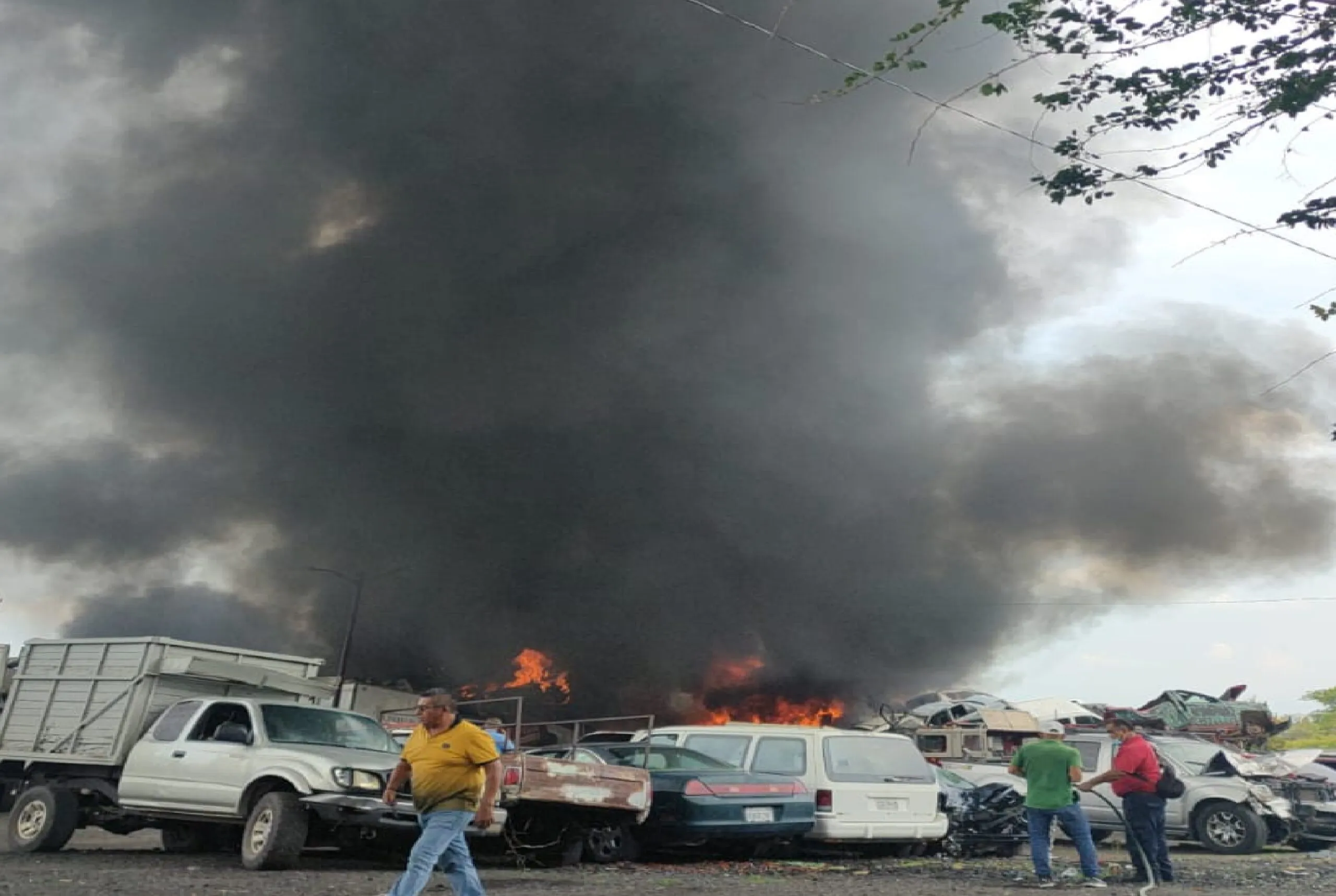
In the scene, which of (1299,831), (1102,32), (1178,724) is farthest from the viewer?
(1178,724)

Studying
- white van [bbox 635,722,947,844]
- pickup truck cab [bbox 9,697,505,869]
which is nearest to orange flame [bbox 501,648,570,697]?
white van [bbox 635,722,947,844]

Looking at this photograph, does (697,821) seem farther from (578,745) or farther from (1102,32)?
(1102,32)

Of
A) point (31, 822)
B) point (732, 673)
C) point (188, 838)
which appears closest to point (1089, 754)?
point (188, 838)

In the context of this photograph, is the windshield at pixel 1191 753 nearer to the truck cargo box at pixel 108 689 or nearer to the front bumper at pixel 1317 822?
the front bumper at pixel 1317 822

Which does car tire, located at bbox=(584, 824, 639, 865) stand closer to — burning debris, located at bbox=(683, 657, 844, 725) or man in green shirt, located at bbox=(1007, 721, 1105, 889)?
man in green shirt, located at bbox=(1007, 721, 1105, 889)

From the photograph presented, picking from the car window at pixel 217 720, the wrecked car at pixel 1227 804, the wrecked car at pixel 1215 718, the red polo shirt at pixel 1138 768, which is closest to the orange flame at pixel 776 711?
the wrecked car at pixel 1215 718

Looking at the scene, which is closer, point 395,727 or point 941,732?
point 395,727

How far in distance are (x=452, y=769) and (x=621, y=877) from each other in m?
3.53

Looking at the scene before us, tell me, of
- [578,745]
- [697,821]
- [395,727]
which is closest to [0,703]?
[395,727]

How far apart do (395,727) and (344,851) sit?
7.80 metres

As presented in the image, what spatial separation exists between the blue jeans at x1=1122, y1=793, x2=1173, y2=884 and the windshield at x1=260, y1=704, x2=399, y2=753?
6.31 m

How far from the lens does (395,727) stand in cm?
1848

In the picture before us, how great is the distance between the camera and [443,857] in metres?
6.08

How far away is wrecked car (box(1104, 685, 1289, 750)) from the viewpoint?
24.0 metres
